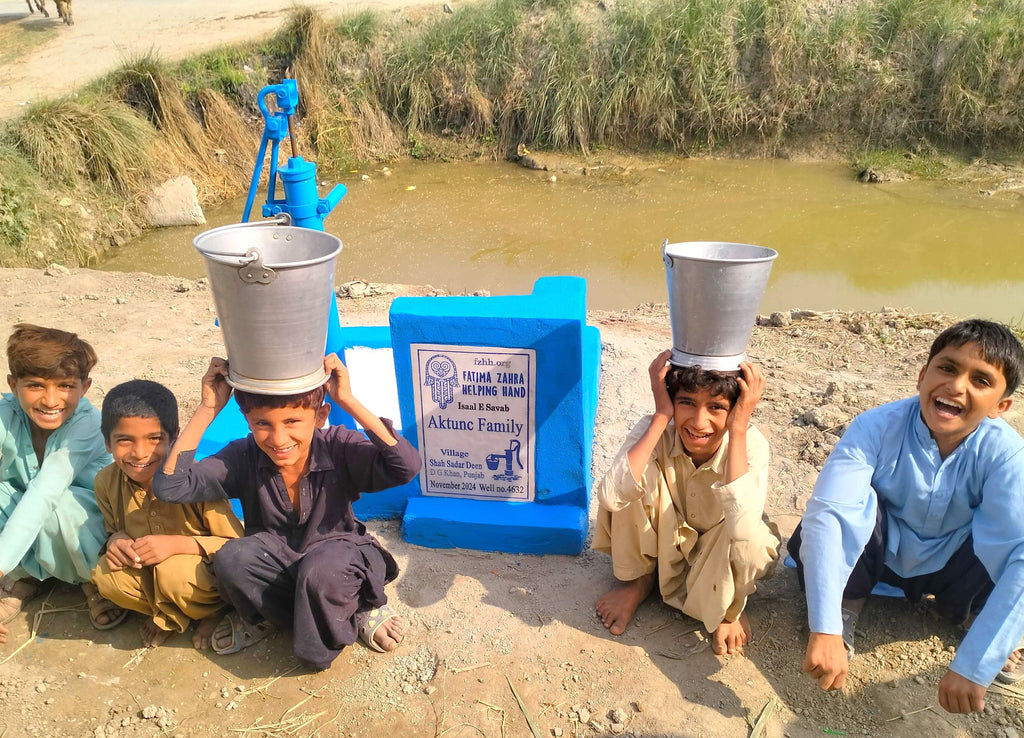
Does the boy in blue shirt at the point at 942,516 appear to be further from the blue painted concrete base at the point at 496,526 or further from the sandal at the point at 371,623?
the sandal at the point at 371,623

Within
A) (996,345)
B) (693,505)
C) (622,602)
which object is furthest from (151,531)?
(996,345)

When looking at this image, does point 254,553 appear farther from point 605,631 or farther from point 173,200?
point 173,200

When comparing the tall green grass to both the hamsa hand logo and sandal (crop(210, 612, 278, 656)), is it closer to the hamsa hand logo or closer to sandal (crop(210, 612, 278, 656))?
the hamsa hand logo

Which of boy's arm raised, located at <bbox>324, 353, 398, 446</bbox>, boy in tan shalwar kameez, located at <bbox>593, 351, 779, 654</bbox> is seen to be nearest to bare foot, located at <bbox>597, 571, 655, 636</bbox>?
boy in tan shalwar kameez, located at <bbox>593, 351, 779, 654</bbox>

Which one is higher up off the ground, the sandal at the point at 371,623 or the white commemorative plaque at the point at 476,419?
the white commemorative plaque at the point at 476,419

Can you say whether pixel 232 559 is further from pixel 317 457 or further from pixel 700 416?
pixel 700 416

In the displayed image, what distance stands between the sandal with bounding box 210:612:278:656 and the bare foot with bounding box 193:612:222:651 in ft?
0.05

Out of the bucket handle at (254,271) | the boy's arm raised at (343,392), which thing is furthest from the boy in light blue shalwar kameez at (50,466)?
the bucket handle at (254,271)

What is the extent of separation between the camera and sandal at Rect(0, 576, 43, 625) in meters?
2.73

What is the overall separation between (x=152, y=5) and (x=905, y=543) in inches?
559

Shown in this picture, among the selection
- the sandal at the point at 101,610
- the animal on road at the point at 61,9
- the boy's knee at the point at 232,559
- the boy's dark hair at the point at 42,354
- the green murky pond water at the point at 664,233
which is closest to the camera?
the boy's knee at the point at 232,559

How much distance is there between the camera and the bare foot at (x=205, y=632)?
2598 millimetres

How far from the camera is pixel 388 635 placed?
257cm

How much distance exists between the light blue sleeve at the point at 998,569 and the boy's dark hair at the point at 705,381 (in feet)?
2.49
